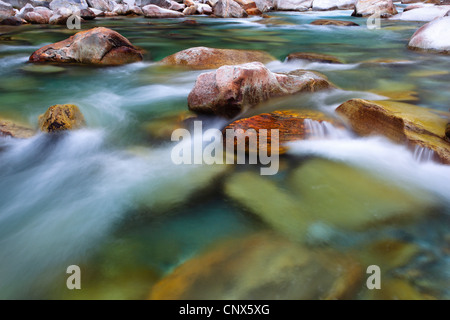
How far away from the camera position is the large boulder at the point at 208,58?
681 centimetres

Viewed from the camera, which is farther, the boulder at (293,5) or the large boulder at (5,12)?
the boulder at (293,5)

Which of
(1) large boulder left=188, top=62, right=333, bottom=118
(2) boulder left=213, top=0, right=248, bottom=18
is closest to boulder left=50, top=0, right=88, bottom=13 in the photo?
(2) boulder left=213, top=0, right=248, bottom=18

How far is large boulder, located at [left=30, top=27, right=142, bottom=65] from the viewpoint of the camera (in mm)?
7117

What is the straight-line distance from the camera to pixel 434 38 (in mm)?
7879

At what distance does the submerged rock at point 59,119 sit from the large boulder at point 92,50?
355 cm

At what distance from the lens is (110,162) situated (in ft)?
12.0

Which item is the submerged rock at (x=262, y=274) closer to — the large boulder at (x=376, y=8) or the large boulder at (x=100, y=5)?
the large boulder at (x=376, y=8)

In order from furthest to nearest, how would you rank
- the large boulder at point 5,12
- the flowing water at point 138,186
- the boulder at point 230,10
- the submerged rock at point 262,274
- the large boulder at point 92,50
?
the boulder at point 230,10 → the large boulder at point 5,12 → the large boulder at point 92,50 → the flowing water at point 138,186 → the submerged rock at point 262,274

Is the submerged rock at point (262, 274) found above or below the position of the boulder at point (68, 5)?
below

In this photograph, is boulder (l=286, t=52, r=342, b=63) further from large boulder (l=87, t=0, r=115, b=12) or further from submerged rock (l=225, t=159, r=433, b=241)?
large boulder (l=87, t=0, r=115, b=12)

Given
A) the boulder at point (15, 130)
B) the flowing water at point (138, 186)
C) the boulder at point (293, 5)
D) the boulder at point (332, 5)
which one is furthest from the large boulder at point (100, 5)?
the boulder at point (15, 130)

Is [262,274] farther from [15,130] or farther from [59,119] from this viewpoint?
[15,130]
